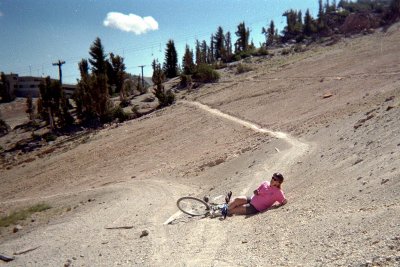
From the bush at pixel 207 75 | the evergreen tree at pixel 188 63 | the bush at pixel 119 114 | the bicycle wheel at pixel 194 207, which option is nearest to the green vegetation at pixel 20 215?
the bicycle wheel at pixel 194 207

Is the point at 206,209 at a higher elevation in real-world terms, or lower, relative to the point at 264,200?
lower

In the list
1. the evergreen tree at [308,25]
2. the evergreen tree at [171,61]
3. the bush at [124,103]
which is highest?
the evergreen tree at [308,25]

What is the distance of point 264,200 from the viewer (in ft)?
28.1

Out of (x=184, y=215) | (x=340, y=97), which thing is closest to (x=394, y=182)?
(x=184, y=215)

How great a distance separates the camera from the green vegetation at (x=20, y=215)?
47.3 ft

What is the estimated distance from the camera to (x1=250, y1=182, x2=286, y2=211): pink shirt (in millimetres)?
8492

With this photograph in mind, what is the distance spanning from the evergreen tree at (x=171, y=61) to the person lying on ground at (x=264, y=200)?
5947cm

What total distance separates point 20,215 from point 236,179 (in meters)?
8.16

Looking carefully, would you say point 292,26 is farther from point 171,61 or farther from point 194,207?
point 194,207

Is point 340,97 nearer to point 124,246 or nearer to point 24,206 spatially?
point 24,206

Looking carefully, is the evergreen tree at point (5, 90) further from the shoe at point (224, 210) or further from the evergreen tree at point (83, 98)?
the shoe at point (224, 210)

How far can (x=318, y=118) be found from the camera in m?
21.2

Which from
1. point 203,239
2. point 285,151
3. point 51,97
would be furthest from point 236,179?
point 51,97

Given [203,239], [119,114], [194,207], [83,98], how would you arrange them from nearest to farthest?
[203,239]
[194,207]
[119,114]
[83,98]
